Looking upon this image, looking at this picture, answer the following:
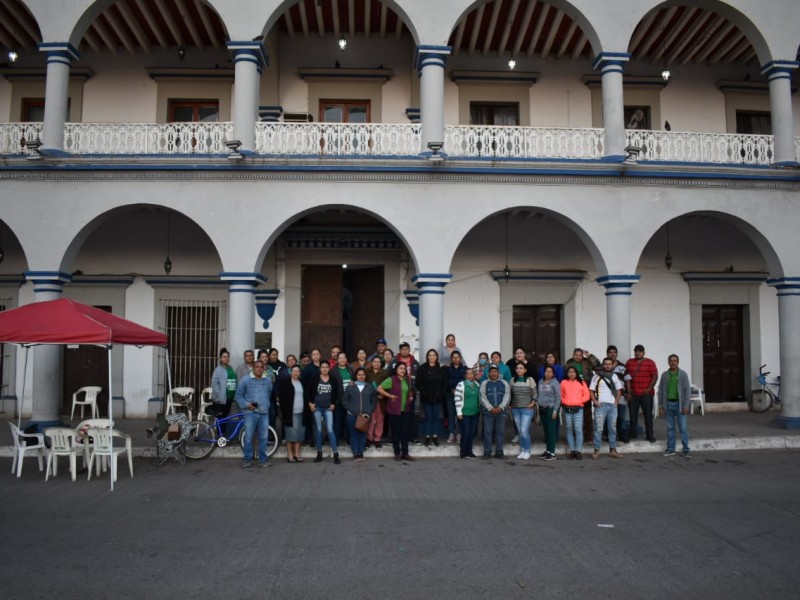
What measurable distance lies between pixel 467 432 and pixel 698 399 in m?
7.37

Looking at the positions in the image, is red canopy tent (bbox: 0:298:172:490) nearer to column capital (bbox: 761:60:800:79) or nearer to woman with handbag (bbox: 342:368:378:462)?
woman with handbag (bbox: 342:368:378:462)

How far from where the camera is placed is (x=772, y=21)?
A: 11508 millimetres

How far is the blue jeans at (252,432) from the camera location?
352 inches

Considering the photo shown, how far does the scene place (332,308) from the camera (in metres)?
13.6

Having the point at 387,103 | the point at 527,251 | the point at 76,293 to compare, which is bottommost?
the point at 76,293

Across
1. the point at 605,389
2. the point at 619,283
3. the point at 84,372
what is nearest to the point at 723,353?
the point at 619,283

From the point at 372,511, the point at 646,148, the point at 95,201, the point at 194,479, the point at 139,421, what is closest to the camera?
the point at 372,511

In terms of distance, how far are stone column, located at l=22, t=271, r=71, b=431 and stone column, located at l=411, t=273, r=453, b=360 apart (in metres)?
6.79

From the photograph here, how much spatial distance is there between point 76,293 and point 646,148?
13.0 m

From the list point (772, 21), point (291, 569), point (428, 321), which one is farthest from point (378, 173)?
point (772, 21)

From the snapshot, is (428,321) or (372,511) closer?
(372,511)

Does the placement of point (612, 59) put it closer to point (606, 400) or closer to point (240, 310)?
point (606, 400)

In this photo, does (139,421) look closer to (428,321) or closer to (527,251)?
(428,321)

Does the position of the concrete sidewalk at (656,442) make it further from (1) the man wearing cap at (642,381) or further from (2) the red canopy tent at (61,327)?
(2) the red canopy tent at (61,327)
